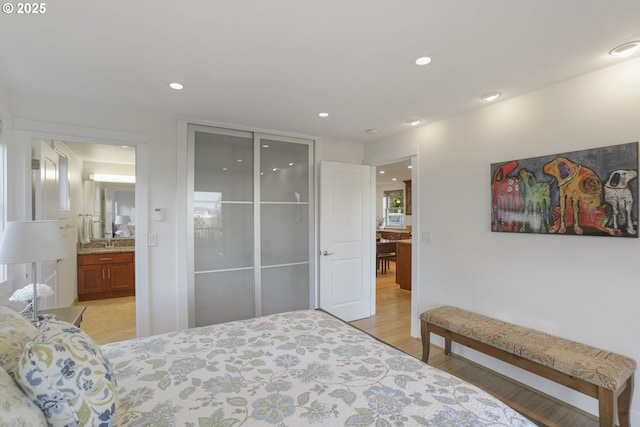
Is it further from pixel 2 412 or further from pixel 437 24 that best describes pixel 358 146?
pixel 2 412

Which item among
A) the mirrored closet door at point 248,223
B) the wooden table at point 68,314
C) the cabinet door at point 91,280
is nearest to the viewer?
the wooden table at point 68,314

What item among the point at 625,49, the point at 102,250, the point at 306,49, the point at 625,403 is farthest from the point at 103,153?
the point at 625,403

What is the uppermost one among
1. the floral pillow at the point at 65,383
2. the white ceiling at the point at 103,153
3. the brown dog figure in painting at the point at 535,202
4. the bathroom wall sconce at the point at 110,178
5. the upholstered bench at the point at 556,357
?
the white ceiling at the point at 103,153

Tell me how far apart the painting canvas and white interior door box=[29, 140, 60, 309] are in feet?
13.2

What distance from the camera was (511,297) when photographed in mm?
2529

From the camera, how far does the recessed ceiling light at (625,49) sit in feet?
5.68

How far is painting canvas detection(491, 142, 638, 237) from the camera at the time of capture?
75.1 inches

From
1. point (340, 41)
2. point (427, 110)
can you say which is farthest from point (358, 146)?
point (340, 41)

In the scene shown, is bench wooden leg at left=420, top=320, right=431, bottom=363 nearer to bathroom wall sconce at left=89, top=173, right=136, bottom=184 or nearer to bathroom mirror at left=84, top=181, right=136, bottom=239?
bathroom mirror at left=84, top=181, right=136, bottom=239

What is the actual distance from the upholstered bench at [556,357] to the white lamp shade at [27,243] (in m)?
2.95

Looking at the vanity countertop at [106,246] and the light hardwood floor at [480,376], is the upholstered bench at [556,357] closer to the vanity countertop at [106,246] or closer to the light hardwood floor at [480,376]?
the light hardwood floor at [480,376]

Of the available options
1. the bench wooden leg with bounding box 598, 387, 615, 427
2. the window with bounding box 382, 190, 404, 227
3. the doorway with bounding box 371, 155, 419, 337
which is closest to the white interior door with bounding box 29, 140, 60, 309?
the doorway with bounding box 371, 155, 419, 337

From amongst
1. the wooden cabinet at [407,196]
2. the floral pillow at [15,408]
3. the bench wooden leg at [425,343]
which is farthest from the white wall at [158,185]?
the wooden cabinet at [407,196]

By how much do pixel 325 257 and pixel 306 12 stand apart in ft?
9.23
